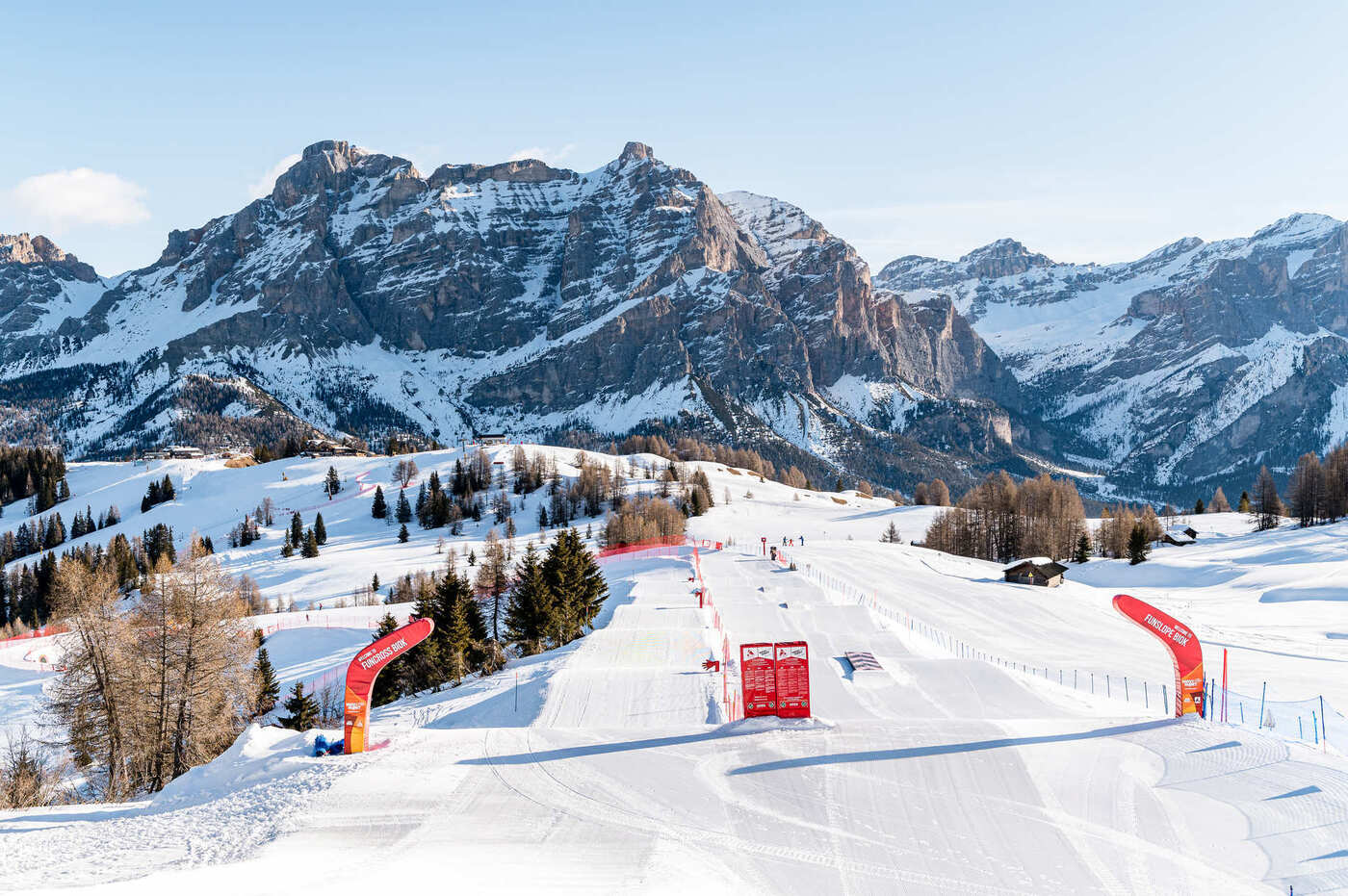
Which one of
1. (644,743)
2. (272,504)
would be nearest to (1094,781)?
(644,743)

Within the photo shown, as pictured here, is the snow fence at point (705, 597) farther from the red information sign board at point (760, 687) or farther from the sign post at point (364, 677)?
the sign post at point (364, 677)

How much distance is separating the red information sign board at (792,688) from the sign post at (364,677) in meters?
9.67

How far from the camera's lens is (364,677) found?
70.3ft

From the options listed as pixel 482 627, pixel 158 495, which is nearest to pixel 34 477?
pixel 158 495

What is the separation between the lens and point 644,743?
20859mm

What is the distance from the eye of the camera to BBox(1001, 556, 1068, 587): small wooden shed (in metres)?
68.2

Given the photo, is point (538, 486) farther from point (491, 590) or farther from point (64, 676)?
point (64, 676)

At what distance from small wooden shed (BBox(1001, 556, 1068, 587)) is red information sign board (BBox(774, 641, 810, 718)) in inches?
2055

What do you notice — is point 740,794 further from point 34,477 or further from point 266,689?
point 34,477

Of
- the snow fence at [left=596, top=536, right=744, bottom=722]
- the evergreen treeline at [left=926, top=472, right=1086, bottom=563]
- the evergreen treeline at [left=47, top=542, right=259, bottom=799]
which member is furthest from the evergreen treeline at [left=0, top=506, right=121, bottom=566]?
the evergreen treeline at [left=926, top=472, right=1086, bottom=563]

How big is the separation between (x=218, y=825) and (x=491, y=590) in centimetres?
4052

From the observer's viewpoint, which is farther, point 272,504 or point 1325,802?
point 272,504

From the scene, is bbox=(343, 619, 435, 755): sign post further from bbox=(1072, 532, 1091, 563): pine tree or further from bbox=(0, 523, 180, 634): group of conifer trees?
bbox=(1072, 532, 1091, 563): pine tree

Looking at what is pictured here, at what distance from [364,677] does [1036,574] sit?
199 feet
